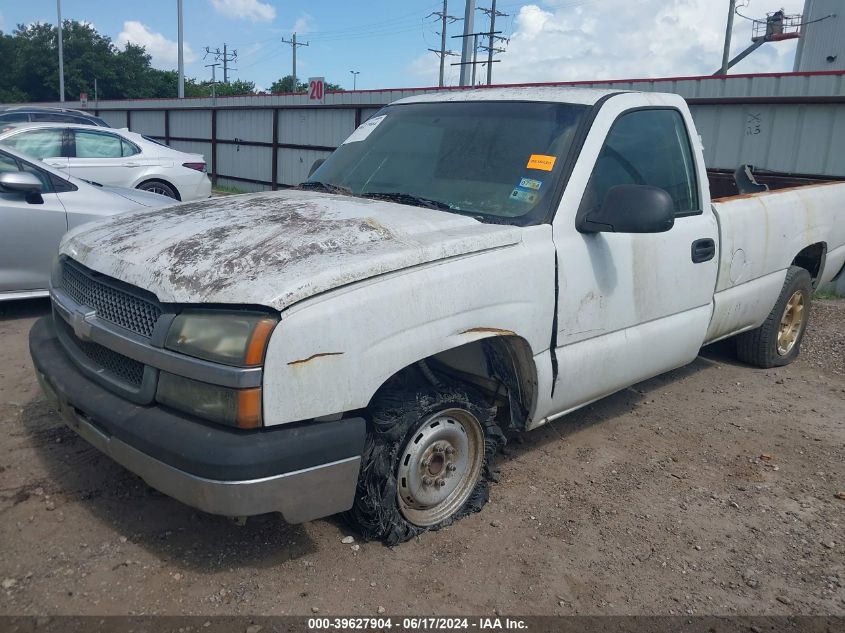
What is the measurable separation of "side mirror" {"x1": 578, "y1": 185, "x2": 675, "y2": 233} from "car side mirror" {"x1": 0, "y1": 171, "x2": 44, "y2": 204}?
467 centimetres

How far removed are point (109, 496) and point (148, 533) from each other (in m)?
0.39

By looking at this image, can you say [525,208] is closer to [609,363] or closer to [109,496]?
[609,363]

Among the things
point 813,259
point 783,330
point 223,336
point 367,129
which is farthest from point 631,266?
point 813,259

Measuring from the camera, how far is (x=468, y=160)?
12.5ft

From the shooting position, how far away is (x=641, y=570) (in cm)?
313

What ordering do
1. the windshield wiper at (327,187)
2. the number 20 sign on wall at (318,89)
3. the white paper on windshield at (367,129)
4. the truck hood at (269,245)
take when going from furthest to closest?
the number 20 sign on wall at (318,89), the white paper on windshield at (367,129), the windshield wiper at (327,187), the truck hood at (269,245)

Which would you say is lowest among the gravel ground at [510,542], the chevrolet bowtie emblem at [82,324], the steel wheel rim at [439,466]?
the gravel ground at [510,542]

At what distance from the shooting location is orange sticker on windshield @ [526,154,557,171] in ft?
11.8

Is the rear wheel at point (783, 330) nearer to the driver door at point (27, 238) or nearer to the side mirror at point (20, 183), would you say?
the driver door at point (27, 238)

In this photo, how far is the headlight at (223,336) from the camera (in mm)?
2492

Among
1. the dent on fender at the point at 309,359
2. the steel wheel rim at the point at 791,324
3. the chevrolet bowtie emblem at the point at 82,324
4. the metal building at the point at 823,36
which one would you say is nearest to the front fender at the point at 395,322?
the dent on fender at the point at 309,359

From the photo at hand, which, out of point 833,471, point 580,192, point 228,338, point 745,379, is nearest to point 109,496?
point 228,338

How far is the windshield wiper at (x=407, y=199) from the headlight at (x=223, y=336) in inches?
52.6

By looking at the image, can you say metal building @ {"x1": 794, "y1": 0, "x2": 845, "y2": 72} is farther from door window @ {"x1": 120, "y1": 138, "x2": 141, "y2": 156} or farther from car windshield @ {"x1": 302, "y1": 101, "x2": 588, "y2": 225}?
car windshield @ {"x1": 302, "y1": 101, "x2": 588, "y2": 225}
